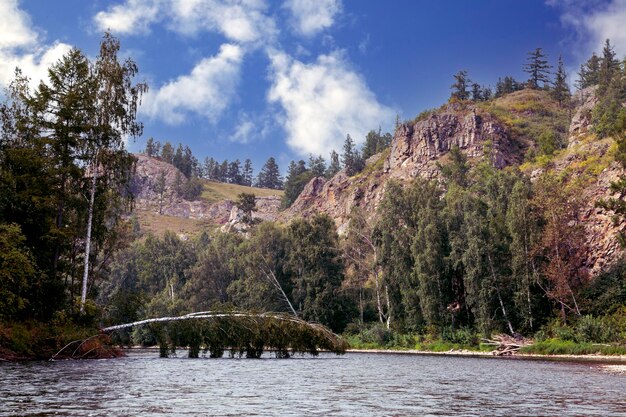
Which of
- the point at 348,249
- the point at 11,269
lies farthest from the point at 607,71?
the point at 11,269

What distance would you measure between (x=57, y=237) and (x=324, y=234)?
60.9 metres

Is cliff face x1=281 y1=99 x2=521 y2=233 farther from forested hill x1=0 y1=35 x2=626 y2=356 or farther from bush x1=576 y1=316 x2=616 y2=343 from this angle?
bush x1=576 y1=316 x2=616 y2=343

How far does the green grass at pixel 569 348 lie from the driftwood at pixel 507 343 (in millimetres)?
1241

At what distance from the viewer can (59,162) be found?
154 ft

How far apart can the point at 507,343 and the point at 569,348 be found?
840cm

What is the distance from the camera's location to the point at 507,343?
67.5 m

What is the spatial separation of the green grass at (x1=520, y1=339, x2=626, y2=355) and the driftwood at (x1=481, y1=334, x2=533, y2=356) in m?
1.24

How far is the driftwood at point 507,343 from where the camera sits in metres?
65.9

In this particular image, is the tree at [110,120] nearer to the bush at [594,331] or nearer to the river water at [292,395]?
the river water at [292,395]

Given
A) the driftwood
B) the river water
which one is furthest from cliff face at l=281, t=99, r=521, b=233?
the river water

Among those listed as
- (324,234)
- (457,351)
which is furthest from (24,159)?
(324,234)

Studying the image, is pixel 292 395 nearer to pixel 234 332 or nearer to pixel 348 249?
pixel 234 332

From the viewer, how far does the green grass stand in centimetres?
5578

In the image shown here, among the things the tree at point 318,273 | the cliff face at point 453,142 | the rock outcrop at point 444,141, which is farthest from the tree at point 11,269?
the rock outcrop at point 444,141
